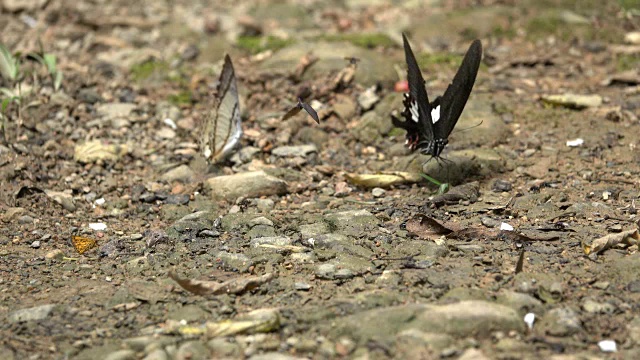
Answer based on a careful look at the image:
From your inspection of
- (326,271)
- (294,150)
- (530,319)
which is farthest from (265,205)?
(530,319)

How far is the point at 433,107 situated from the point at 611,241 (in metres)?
1.53

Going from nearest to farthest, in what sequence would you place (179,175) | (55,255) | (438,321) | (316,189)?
1. (438,321)
2. (55,255)
3. (316,189)
4. (179,175)

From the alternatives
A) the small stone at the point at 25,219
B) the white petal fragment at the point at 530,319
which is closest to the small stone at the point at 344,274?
the white petal fragment at the point at 530,319

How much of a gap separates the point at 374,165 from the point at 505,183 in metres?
0.97

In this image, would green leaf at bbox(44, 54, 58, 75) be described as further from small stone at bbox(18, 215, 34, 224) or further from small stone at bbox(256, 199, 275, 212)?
small stone at bbox(256, 199, 275, 212)

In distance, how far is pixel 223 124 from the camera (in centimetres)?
555

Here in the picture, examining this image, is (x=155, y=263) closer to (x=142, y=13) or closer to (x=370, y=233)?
(x=370, y=233)

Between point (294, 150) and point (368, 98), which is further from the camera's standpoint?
point (368, 98)

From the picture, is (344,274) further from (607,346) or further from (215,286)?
(607,346)

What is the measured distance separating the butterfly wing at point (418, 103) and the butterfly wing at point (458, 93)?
2.8 inches

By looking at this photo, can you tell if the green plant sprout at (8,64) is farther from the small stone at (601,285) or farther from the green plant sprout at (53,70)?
the small stone at (601,285)

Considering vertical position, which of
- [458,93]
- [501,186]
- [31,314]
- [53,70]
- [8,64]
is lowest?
[501,186]

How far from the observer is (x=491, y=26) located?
7250 mm

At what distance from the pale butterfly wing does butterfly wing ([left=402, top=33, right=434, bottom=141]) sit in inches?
50.1
